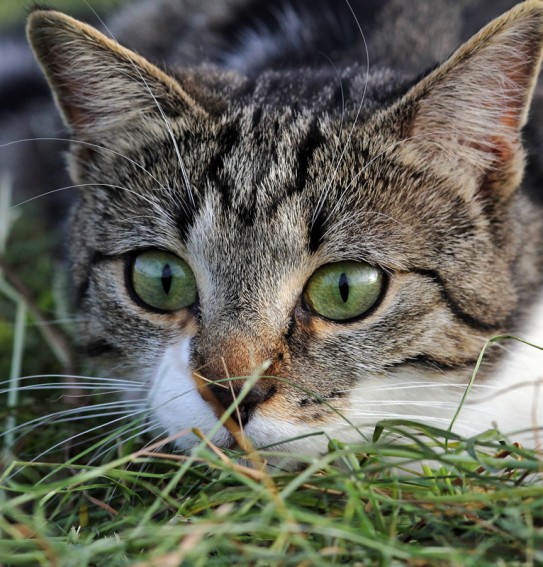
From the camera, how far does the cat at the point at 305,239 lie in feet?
5.88

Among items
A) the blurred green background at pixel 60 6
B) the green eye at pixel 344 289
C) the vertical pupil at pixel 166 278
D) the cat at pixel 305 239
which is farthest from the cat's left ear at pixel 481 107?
the blurred green background at pixel 60 6

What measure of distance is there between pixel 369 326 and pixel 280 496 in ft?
1.90

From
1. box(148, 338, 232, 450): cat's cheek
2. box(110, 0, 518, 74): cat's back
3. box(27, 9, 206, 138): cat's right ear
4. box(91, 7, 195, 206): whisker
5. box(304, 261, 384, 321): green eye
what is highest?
box(110, 0, 518, 74): cat's back

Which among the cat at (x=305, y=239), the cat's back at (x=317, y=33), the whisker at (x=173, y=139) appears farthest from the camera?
the cat's back at (x=317, y=33)

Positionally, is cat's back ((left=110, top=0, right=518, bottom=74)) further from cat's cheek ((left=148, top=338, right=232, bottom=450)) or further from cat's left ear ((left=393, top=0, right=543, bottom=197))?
cat's cheek ((left=148, top=338, right=232, bottom=450))

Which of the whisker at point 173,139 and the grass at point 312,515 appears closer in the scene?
the grass at point 312,515

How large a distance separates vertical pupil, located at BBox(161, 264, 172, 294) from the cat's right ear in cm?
42

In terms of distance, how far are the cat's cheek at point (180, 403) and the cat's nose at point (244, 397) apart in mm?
54

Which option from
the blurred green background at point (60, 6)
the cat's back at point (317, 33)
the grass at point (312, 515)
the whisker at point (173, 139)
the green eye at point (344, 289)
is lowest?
the grass at point (312, 515)

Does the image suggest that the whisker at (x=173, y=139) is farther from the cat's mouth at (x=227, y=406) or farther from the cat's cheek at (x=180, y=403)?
the cat's mouth at (x=227, y=406)

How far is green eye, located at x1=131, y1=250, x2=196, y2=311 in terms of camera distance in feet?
6.47

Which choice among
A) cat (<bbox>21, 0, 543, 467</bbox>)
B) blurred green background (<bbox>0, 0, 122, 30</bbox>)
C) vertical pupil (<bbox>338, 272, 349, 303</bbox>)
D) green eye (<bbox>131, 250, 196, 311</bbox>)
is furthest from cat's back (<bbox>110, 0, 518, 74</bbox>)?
vertical pupil (<bbox>338, 272, 349, 303</bbox>)

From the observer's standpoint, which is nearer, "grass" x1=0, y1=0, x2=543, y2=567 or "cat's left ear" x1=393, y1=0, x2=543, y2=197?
"grass" x1=0, y1=0, x2=543, y2=567

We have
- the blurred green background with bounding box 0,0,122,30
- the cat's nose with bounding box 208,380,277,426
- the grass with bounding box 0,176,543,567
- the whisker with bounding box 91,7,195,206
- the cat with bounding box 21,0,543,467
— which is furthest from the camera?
the blurred green background with bounding box 0,0,122,30
